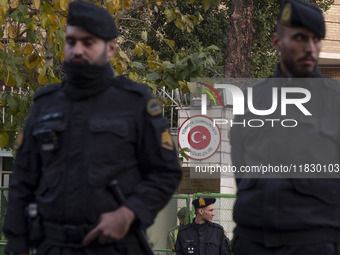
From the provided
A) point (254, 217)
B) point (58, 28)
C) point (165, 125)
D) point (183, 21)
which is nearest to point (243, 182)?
point (254, 217)

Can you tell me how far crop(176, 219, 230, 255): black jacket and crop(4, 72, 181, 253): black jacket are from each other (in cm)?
1046

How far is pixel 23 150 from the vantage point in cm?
466

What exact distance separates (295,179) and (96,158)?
1.02 metres

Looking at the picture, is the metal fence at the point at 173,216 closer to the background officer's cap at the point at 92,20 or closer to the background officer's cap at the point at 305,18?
the background officer's cap at the point at 305,18

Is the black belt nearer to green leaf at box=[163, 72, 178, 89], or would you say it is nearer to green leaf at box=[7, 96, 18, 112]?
green leaf at box=[7, 96, 18, 112]

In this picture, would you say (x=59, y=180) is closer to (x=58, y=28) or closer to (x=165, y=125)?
(x=165, y=125)

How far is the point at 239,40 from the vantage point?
65.2ft

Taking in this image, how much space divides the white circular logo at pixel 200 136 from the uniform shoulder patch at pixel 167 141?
15.2 metres

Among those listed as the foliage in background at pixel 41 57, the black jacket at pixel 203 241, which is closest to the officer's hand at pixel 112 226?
the foliage in background at pixel 41 57

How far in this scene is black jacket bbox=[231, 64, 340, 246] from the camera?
4.52 meters

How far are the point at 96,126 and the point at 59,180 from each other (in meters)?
0.32

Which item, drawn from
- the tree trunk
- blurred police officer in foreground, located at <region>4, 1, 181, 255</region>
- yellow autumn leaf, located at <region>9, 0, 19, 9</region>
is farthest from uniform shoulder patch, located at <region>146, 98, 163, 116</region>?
the tree trunk

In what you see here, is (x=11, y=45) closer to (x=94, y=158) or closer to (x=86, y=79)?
(x=86, y=79)

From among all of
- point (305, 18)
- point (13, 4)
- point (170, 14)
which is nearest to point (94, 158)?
point (305, 18)
